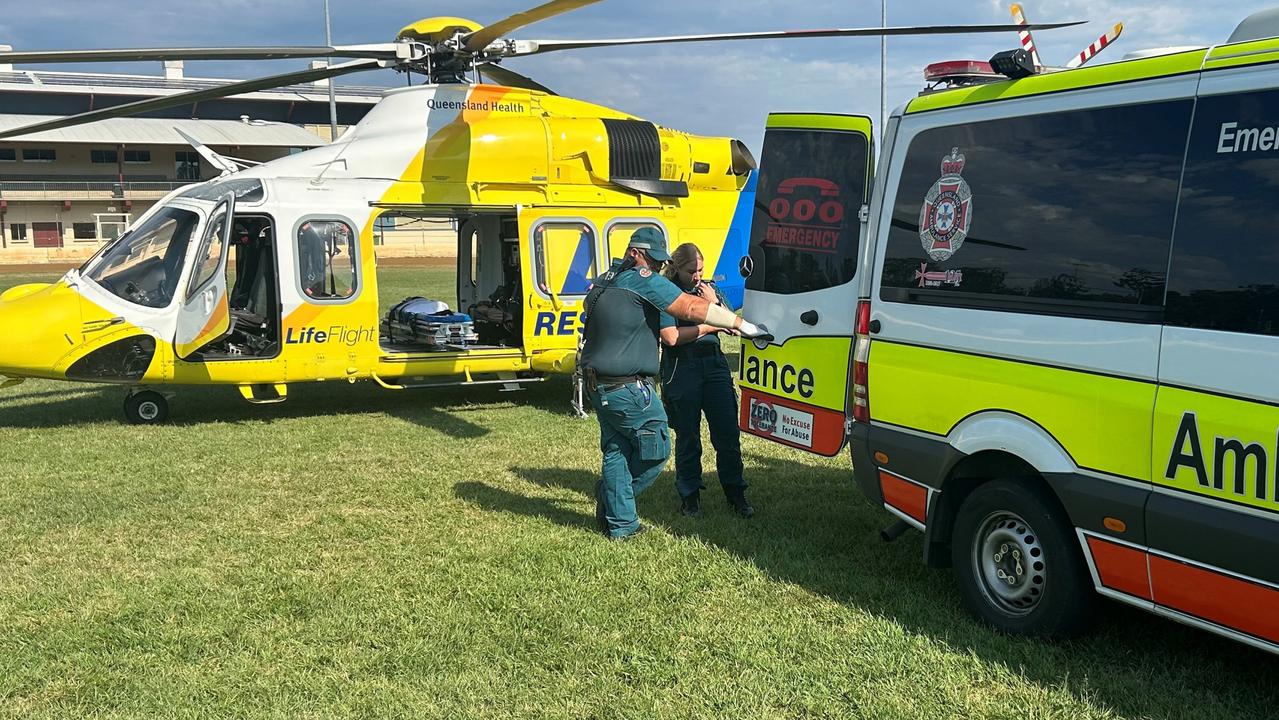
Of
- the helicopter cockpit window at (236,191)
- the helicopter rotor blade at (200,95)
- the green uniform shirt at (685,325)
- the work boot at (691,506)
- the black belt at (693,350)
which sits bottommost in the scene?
the work boot at (691,506)

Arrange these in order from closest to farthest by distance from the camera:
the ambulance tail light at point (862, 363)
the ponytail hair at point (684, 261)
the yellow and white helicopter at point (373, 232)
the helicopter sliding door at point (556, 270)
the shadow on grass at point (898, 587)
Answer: the shadow on grass at point (898, 587)
the ambulance tail light at point (862, 363)
the ponytail hair at point (684, 261)
the yellow and white helicopter at point (373, 232)
the helicopter sliding door at point (556, 270)

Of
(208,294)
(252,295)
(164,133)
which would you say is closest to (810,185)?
(208,294)

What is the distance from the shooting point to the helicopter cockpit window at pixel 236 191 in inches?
361

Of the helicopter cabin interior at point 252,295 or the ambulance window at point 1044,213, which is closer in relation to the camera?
the ambulance window at point 1044,213

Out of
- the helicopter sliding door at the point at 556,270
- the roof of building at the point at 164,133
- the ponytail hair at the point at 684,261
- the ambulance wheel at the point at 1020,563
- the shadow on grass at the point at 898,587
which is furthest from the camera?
the roof of building at the point at 164,133

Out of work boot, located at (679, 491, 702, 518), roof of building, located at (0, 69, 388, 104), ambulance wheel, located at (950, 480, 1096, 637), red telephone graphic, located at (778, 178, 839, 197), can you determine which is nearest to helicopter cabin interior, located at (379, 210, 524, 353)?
work boot, located at (679, 491, 702, 518)

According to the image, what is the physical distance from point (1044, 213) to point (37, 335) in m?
8.26

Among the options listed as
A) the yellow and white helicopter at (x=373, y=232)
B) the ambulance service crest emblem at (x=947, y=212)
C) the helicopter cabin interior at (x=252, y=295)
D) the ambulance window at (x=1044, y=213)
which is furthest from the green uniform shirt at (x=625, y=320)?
the helicopter cabin interior at (x=252, y=295)

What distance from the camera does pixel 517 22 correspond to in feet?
26.8

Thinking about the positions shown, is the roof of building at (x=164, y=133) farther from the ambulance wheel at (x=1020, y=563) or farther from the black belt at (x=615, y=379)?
the ambulance wheel at (x=1020, y=563)

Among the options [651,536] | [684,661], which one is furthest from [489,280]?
[684,661]

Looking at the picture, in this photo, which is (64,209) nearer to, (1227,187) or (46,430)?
(46,430)

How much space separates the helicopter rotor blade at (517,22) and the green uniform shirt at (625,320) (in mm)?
2476

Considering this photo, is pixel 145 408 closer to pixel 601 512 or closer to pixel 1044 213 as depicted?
pixel 601 512
